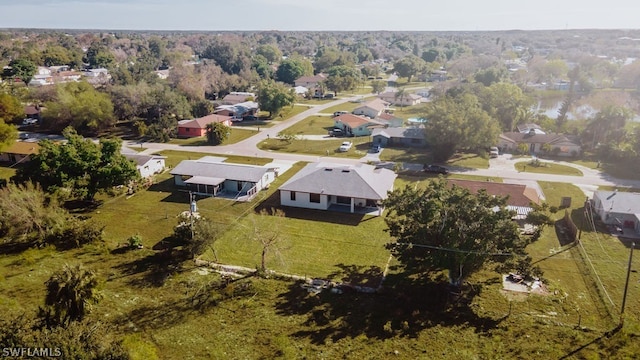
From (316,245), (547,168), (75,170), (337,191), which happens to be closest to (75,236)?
(75,170)

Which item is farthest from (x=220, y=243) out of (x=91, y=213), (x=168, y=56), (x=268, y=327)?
(x=168, y=56)

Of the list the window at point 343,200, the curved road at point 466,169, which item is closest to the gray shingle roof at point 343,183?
the window at point 343,200

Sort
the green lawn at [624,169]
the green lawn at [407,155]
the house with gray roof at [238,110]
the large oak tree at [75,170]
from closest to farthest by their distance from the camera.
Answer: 1. the large oak tree at [75,170]
2. the green lawn at [624,169]
3. the green lawn at [407,155]
4. the house with gray roof at [238,110]

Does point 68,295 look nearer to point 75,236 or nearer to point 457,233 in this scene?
point 75,236

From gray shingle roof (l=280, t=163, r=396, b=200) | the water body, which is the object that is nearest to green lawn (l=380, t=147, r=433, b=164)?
gray shingle roof (l=280, t=163, r=396, b=200)

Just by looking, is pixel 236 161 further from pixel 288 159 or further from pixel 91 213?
pixel 91 213

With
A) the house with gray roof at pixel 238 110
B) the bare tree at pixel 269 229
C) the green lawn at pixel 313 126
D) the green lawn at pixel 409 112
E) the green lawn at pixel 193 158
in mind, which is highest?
the house with gray roof at pixel 238 110

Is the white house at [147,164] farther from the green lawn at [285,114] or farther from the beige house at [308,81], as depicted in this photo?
the beige house at [308,81]

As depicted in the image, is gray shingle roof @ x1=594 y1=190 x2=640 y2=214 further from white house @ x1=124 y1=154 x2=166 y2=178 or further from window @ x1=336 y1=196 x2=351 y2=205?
white house @ x1=124 y1=154 x2=166 y2=178

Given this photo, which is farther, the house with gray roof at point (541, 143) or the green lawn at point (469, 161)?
the house with gray roof at point (541, 143)
